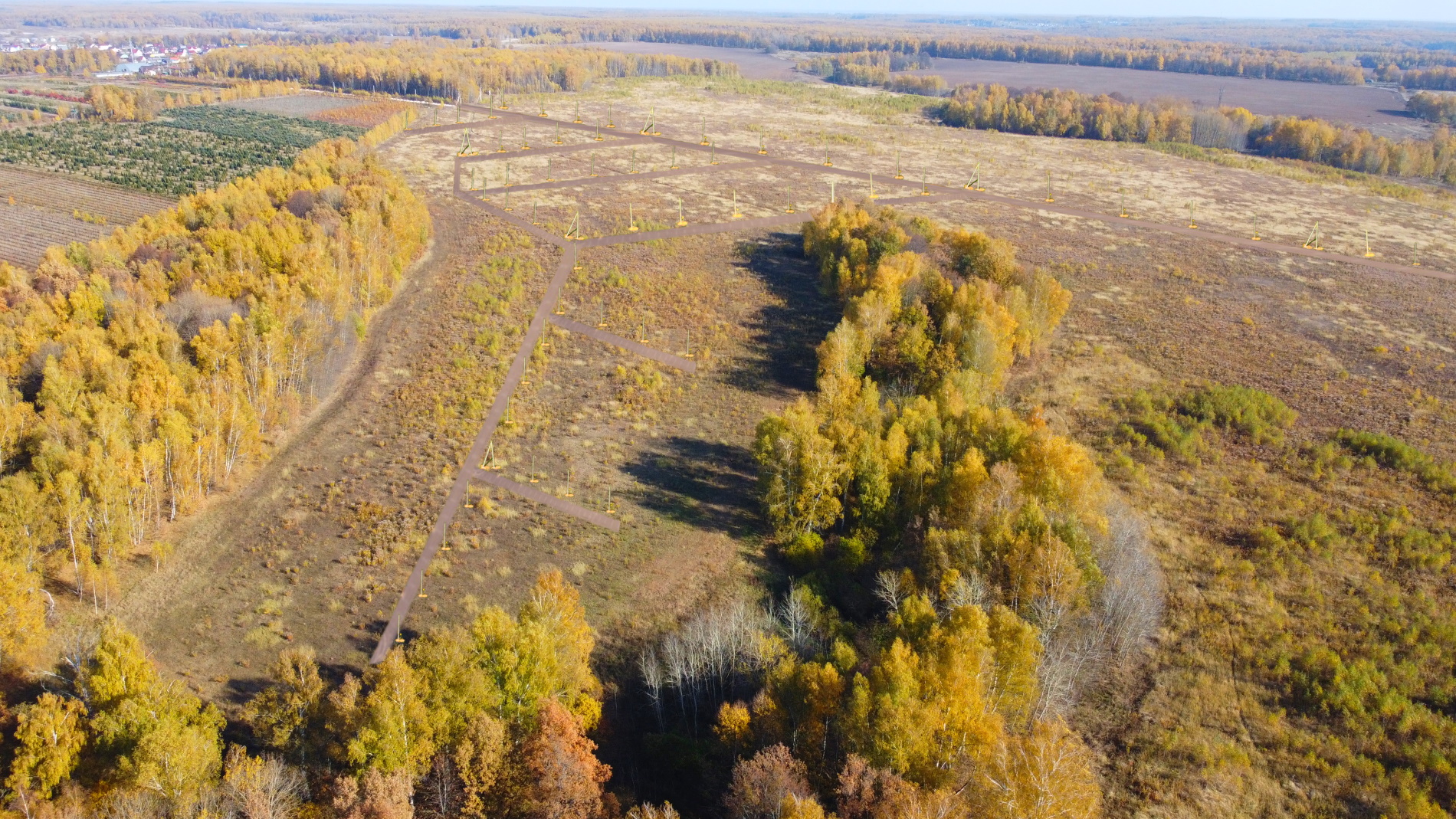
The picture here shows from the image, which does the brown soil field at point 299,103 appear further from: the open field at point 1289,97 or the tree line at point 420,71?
the open field at point 1289,97

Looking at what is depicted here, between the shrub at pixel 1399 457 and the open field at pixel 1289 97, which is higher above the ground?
the open field at pixel 1289 97

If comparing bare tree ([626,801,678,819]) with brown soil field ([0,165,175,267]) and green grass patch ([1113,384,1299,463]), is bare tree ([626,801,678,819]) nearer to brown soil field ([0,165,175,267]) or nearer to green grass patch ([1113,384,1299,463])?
green grass patch ([1113,384,1299,463])

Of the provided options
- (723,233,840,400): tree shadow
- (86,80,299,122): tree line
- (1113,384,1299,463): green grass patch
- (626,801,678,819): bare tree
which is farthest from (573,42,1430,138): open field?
(626,801,678,819): bare tree

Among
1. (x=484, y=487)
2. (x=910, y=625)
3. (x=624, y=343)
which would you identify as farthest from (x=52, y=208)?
(x=910, y=625)

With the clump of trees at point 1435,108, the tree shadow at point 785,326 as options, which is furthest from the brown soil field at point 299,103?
the clump of trees at point 1435,108

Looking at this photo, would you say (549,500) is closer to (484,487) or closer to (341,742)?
(484,487)

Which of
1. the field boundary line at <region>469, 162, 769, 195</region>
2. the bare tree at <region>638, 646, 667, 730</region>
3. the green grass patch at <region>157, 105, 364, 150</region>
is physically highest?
the green grass patch at <region>157, 105, 364, 150</region>

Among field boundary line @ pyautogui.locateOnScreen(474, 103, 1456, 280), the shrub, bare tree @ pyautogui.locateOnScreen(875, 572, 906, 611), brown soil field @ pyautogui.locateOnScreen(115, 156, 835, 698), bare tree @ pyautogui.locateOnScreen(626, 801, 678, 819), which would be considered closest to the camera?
bare tree @ pyautogui.locateOnScreen(626, 801, 678, 819)
